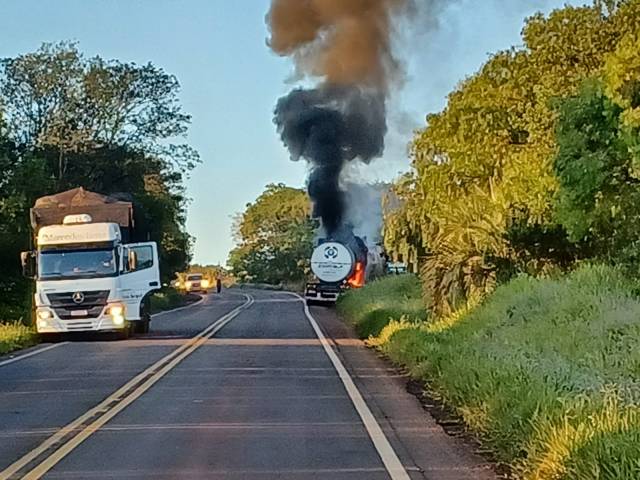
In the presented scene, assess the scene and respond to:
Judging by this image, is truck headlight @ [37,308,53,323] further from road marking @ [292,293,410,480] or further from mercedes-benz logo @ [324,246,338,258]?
mercedes-benz logo @ [324,246,338,258]

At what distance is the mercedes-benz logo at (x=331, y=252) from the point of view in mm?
55750

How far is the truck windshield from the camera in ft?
106

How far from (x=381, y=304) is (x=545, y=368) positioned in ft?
76.2

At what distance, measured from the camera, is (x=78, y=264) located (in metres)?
32.4

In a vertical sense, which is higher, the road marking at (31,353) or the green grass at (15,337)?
the green grass at (15,337)

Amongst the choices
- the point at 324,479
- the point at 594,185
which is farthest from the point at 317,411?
the point at 594,185

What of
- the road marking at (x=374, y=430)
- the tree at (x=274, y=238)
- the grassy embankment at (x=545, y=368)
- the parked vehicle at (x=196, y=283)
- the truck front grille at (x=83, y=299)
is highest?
the tree at (x=274, y=238)

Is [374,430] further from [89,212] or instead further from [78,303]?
[89,212]

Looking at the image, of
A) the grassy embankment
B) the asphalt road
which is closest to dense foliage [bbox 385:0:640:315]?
the grassy embankment

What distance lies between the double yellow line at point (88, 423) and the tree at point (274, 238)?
80.0 metres

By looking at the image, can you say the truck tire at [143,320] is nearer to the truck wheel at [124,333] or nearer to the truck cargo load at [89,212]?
the truck wheel at [124,333]

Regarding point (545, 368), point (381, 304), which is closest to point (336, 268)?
point (381, 304)

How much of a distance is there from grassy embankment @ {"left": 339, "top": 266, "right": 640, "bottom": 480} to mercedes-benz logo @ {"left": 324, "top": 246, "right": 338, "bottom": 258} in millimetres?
24806

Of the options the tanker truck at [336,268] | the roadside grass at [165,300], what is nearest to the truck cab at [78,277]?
the roadside grass at [165,300]
